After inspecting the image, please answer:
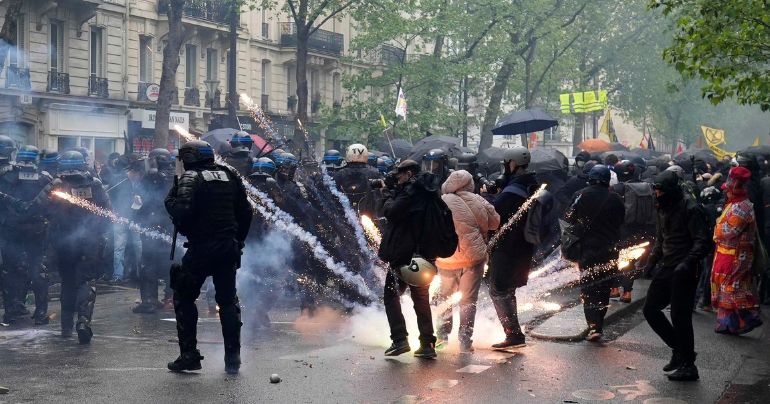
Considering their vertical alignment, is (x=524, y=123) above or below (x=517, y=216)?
above

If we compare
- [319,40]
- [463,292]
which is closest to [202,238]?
[463,292]

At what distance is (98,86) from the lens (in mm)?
35031

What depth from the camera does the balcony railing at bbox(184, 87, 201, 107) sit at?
39250 millimetres

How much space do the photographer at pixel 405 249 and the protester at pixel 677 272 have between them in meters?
1.77

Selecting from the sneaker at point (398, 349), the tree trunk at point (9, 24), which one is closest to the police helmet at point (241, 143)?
the sneaker at point (398, 349)

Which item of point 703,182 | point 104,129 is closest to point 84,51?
point 104,129

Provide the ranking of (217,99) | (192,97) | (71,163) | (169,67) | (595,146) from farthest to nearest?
(217,99) < (192,97) < (595,146) < (169,67) < (71,163)

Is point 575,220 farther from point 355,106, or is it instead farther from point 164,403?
point 355,106

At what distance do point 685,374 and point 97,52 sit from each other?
2973 centimetres

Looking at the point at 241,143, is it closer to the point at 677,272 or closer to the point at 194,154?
the point at 194,154

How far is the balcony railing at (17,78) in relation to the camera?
2919 centimetres

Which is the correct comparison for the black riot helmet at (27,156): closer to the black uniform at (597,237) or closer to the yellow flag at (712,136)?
the black uniform at (597,237)

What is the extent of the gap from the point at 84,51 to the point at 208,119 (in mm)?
6745

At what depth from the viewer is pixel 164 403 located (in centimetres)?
717
